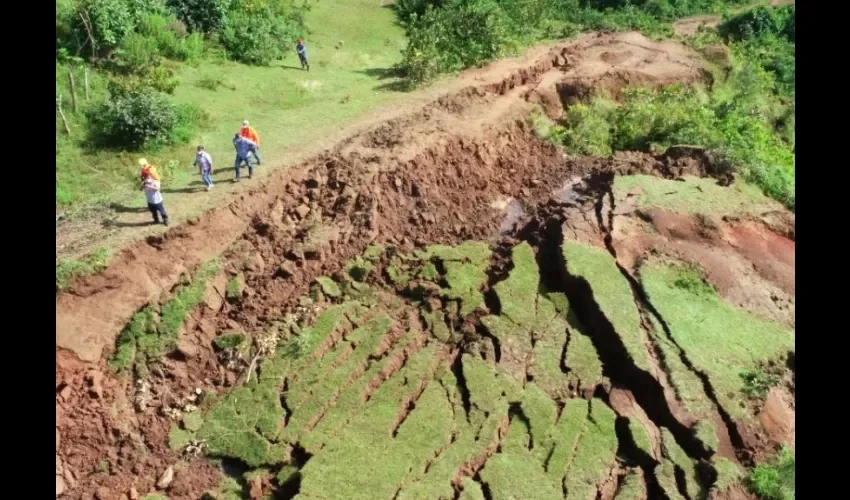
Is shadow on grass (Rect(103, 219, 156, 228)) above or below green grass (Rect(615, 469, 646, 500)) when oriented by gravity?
above

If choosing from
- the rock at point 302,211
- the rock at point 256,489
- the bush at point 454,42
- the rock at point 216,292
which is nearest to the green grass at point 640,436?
the rock at point 256,489

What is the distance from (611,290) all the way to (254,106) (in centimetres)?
1033

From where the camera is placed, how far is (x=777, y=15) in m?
26.5

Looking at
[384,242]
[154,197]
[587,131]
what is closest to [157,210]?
[154,197]

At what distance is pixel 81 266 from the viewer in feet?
37.5

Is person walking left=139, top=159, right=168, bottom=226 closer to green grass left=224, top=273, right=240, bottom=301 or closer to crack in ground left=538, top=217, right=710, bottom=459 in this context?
green grass left=224, top=273, right=240, bottom=301

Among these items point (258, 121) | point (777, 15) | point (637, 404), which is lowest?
point (637, 404)

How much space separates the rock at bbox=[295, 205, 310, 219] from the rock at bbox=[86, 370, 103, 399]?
4.99 metres

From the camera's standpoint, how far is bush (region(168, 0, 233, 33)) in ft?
66.6

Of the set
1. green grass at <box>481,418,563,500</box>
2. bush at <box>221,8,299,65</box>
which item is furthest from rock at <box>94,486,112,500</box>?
bush at <box>221,8,299,65</box>

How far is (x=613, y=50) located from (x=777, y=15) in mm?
8630

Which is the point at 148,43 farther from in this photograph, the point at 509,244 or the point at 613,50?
the point at 613,50

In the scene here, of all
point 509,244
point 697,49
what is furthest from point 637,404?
point 697,49

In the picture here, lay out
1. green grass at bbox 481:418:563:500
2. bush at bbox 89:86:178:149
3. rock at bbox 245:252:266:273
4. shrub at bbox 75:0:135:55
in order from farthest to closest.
Answer: shrub at bbox 75:0:135:55, bush at bbox 89:86:178:149, rock at bbox 245:252:266:273, green grass at bbox 481:418:563:500
